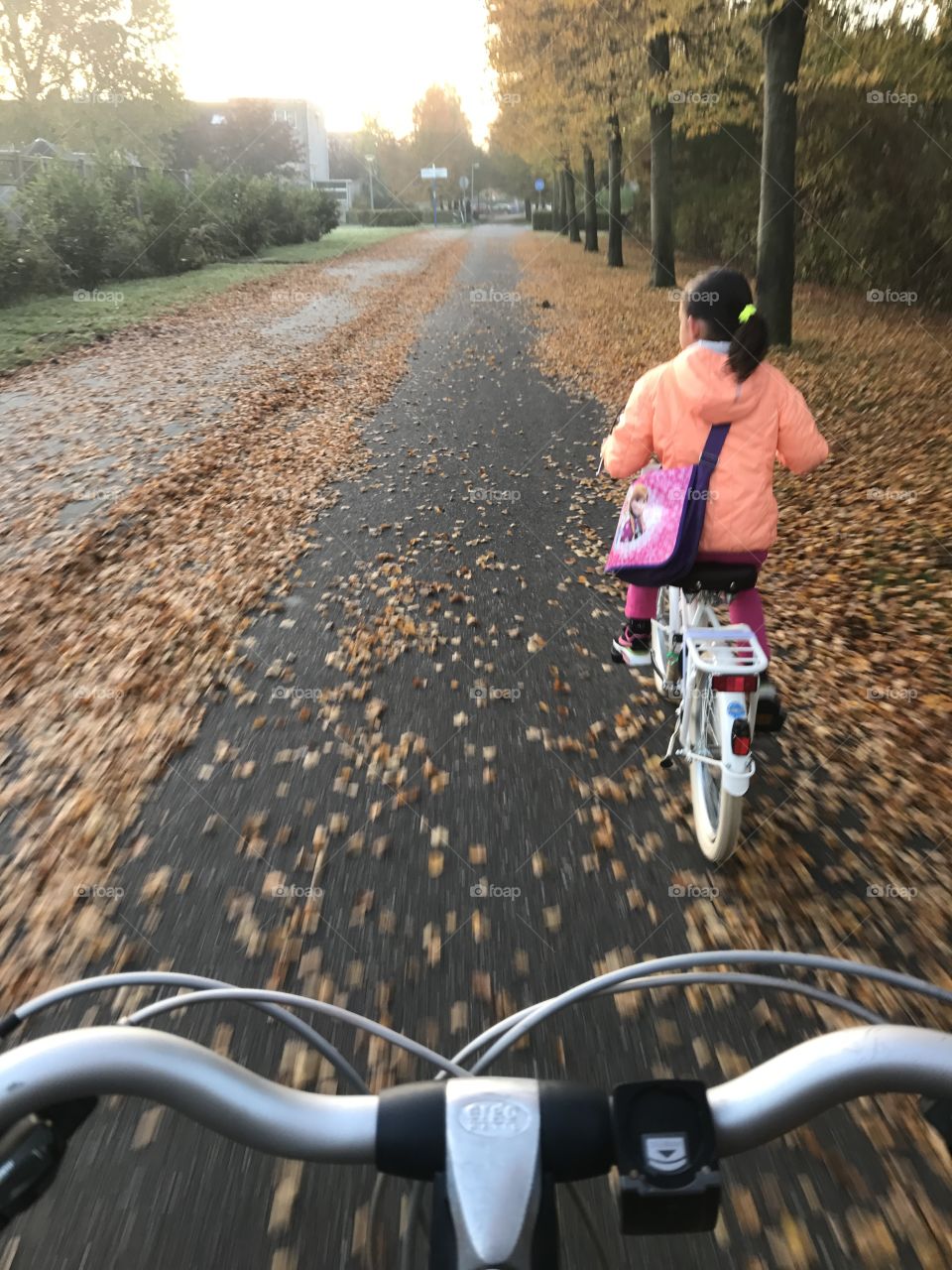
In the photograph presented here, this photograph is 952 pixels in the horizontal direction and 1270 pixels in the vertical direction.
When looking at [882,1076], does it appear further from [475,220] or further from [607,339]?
[475,220]

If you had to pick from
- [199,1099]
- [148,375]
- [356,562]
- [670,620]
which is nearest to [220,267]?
[148,375]

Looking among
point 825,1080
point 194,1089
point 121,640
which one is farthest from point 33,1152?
point 121,640

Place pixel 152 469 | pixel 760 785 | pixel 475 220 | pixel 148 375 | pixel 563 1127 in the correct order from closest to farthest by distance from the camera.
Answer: pixel 563 1127 → pixel 760 785 → pixel 152 469 → pixel 148 375 → pixel 475 220

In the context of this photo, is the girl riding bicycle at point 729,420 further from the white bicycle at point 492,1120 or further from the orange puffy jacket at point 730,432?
the white bicycle at point 492,1120

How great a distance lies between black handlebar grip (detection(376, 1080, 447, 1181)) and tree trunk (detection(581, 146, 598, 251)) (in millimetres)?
35942

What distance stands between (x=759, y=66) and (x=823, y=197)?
195 inches

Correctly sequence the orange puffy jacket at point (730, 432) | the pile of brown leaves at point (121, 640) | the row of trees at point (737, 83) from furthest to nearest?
the row of trees at point (737, 83) < the pile of brown leaves at point (121, 640) < the orange puffy jacket at point (730, 432)

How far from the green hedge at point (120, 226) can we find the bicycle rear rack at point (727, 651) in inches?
871

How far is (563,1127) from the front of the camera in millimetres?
911

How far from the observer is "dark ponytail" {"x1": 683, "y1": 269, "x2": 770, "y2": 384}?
3.08 m

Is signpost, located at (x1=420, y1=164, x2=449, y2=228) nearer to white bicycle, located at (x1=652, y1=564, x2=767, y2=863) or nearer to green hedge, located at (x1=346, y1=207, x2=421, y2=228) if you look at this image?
green hedge, located at (x1=346, y1=207, x2=421, y2=228)

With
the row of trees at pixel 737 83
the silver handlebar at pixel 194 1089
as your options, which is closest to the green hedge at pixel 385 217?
the row of trees at pixel 737 83

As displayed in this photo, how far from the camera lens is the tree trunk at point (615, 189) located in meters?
24.7

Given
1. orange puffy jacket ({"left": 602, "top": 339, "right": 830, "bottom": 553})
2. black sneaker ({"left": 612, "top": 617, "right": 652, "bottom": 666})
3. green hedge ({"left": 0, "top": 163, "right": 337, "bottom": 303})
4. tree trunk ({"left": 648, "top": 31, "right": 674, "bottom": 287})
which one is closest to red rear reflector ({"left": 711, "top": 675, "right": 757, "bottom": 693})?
orange puffy jacket ({"left": 602, "top": 339, "right": 830, "bottom": 553})
